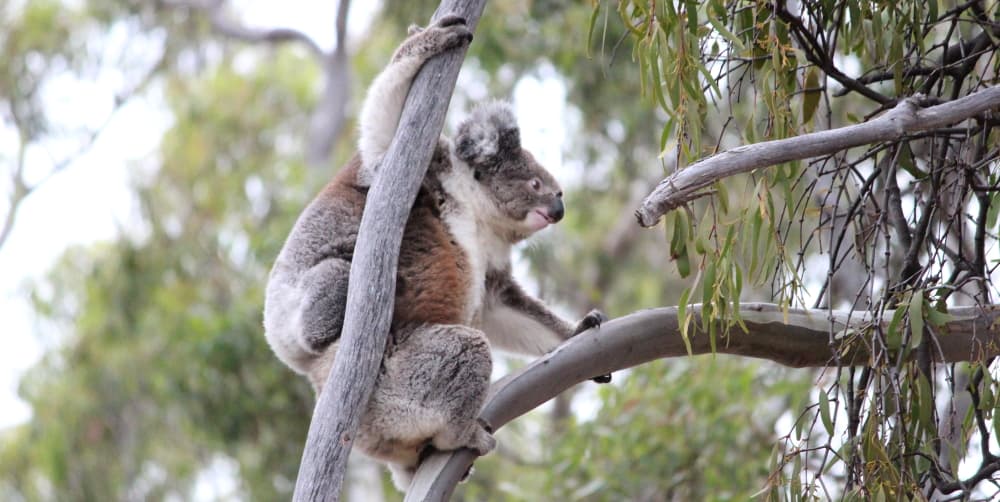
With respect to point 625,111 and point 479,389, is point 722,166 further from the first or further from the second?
point 625,111

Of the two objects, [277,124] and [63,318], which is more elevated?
[277,124]

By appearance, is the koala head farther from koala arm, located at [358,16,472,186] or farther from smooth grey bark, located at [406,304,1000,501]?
smooth grey bark, located at [406,304,1000,501]

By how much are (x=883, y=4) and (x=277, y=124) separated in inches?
447

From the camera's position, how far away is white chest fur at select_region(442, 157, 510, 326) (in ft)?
11.5

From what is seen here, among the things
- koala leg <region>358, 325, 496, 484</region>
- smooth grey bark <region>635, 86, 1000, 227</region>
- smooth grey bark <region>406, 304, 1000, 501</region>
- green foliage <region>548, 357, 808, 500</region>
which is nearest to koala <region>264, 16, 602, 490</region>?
koala leg <region>358, 325, 496, 484</region>

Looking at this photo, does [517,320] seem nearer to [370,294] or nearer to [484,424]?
[484,424]

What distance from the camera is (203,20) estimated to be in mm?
13117

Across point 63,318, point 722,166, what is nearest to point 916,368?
point 722,166

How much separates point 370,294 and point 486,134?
125 centimetres

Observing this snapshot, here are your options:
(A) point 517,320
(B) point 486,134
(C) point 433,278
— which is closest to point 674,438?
(A) point 517,320

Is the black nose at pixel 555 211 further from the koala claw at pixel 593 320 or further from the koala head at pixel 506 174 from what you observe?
the koala claw at pixel 593 320

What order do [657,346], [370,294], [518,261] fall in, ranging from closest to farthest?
[370,294] → [657,346] → [518,261]

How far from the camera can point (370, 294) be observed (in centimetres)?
268

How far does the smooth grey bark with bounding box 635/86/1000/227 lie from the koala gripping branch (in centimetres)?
71
